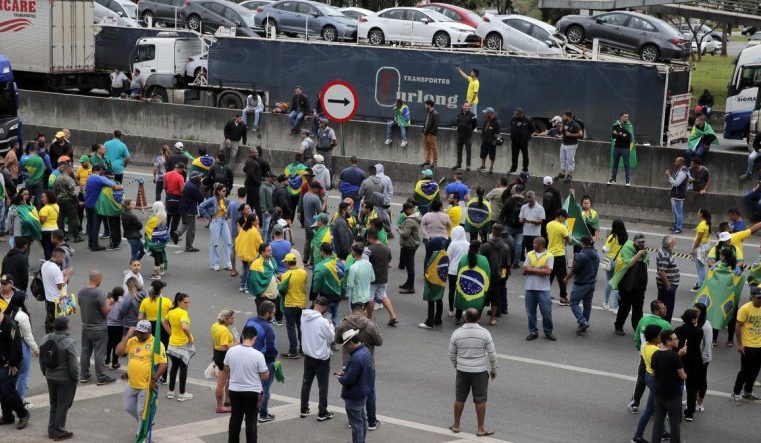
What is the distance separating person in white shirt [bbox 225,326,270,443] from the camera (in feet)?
39.7

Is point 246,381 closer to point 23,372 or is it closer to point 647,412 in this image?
point 23,372

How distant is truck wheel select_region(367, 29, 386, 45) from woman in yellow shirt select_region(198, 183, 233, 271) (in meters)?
19.1

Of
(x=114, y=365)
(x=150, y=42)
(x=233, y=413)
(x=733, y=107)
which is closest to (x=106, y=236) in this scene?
(x=114, y=365)

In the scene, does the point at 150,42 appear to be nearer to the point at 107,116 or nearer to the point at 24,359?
the point at 107,116

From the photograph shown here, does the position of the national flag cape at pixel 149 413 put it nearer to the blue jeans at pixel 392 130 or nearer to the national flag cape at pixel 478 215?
the national flag cape at pixel 478 215

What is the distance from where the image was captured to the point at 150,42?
37.1 m

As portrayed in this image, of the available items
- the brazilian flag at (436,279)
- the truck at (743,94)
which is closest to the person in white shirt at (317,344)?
the brazilian flag at (436,279)

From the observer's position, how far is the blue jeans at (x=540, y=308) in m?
16.3

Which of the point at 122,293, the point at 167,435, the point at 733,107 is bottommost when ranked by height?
the point at 167,435

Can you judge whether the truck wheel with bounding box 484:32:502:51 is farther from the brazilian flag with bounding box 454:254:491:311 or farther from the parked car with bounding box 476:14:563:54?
the brazilian flag with bounding box 454:254:491:311

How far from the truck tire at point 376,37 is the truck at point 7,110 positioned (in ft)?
45.2

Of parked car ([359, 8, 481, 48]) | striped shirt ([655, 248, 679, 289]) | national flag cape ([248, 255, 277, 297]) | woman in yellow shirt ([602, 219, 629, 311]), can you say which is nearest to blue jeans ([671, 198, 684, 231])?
woman in yellow shirt ([602, 219, 629, 311])

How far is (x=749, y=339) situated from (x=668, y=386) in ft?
6.67

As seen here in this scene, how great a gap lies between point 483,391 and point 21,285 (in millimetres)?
7186
